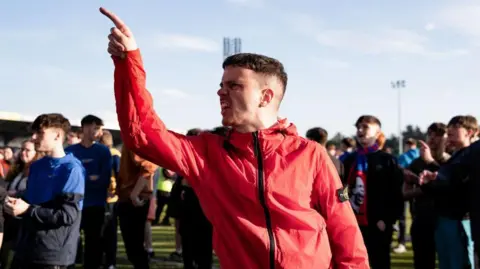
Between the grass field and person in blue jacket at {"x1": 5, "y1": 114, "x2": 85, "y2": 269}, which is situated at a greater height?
person in blue jacket at {"x1": 5, "y1": 114, "x2": 85, "y2": 269}

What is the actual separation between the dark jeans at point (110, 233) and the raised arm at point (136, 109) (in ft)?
18.6

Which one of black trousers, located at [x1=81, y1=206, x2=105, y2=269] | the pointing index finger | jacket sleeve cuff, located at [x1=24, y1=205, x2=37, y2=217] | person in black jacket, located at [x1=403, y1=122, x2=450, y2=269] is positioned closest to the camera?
the pointing index finger

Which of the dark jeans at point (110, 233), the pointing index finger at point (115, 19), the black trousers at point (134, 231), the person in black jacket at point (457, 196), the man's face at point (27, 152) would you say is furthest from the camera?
the man's face at point (27, 152)

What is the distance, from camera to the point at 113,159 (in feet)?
28.1

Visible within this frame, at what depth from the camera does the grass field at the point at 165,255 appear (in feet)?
31.4

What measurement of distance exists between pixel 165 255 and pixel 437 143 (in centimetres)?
540

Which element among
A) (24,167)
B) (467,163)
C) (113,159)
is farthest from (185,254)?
(467,163)

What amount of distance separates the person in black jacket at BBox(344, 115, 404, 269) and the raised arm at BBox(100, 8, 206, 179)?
15.5 feet

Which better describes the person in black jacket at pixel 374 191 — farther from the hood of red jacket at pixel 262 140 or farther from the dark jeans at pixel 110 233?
the hood of red jacket at pixel 262 140

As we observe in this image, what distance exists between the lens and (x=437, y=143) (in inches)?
291

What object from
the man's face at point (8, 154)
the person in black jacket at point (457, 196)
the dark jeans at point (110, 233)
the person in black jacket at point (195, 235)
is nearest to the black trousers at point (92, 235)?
the dark jeans at point (110, 233)

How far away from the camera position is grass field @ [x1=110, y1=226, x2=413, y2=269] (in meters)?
9.57

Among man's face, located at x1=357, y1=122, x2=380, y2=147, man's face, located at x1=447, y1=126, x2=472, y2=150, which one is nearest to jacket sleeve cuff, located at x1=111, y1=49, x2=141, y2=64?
man's face, located at x1=447, y1=126, x2=472, y2=150

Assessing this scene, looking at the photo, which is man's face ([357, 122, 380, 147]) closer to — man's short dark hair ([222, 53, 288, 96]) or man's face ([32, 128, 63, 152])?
man's face ([32, 128, 63, 152])
